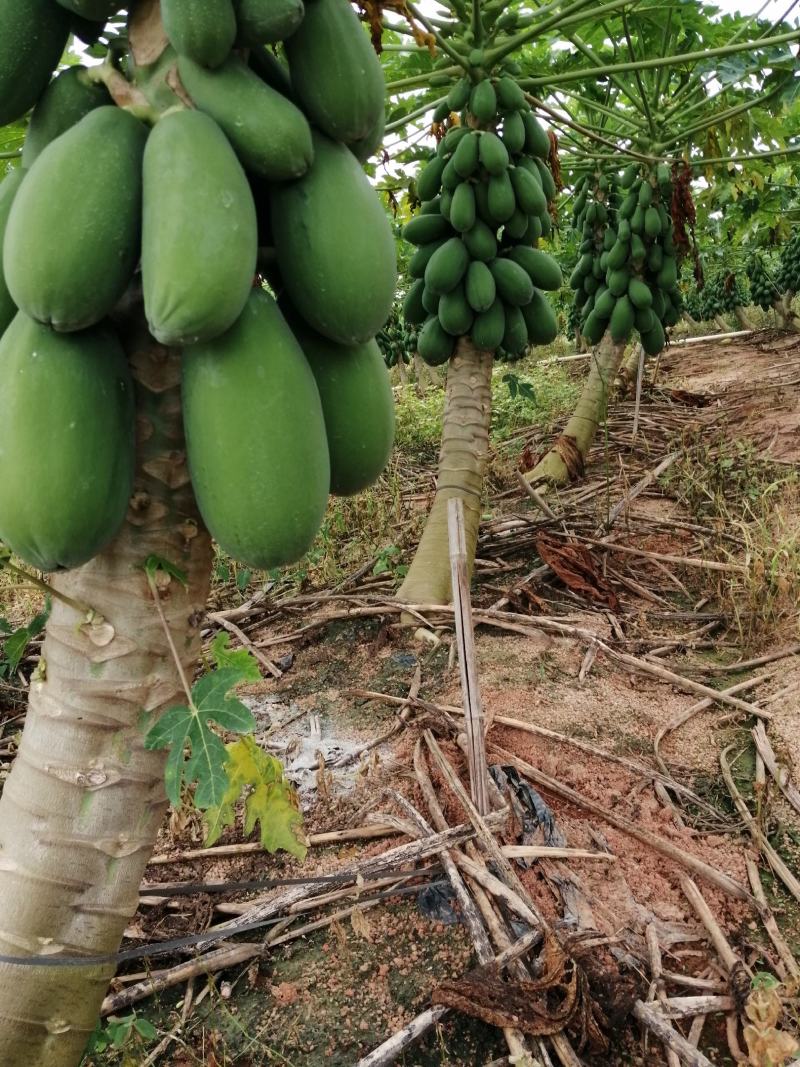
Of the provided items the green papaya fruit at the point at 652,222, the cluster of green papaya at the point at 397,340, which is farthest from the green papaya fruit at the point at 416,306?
the cluster of green papaya at the point at 397,340

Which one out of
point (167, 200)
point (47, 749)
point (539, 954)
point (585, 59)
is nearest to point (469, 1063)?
point (539, 954)

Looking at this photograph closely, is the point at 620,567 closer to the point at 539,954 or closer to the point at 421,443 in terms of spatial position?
the point at 539,954

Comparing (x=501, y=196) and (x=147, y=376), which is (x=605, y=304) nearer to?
(x=501, y=196)

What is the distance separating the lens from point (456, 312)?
119 inches

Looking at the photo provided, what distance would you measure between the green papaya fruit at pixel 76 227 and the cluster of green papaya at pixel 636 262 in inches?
171

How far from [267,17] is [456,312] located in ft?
7.54

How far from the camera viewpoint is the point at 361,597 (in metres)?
2.72

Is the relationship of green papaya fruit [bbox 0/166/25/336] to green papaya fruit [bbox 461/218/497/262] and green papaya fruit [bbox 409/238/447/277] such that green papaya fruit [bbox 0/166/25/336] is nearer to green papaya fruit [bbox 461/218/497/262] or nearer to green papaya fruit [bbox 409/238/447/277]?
green papaya fruit [bbox 461/218/497/262]

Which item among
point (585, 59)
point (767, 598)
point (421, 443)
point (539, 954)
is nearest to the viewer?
point (539, 954)

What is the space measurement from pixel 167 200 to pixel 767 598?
7.64 ft

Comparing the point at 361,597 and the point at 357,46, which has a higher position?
the point at 357,46

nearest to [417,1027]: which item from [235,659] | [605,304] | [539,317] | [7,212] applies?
[235,659]

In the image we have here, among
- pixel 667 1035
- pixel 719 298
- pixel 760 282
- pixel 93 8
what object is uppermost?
pixel 93 8

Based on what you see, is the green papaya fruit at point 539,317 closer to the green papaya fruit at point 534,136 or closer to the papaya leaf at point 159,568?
the green papaya fruit at point 534,136
